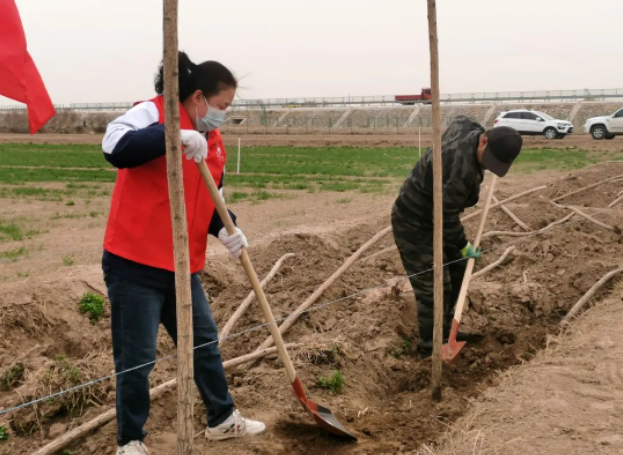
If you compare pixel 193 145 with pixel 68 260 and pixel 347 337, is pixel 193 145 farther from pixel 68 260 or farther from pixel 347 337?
pixel 68 260

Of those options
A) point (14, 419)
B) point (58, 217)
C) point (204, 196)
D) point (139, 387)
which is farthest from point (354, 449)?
point (58, 217)

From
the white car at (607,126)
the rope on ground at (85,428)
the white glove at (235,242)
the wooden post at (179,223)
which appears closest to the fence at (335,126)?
the white car at (607,126)

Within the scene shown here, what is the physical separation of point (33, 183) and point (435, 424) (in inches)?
625

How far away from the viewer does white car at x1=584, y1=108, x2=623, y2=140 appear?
1075 inches

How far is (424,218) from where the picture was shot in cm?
518

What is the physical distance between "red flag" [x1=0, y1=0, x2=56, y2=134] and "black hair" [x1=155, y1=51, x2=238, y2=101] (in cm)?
112

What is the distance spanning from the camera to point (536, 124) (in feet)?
101

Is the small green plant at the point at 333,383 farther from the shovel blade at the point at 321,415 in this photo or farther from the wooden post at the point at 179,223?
the wooden post at the point at 179,223

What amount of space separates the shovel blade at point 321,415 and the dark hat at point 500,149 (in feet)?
6.22

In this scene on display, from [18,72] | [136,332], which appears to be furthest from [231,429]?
[18,72]

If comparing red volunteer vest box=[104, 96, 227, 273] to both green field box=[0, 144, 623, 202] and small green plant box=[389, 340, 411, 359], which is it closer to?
small green plant box=[389, 340, 411, 359]

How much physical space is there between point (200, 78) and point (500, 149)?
7.37 feet

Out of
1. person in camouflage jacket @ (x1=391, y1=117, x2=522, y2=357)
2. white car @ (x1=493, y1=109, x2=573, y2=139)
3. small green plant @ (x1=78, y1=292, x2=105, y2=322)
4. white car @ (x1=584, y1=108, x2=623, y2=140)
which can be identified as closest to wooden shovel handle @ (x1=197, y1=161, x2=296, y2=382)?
person in camouflage jacket @ (x1=391, y1=117, x2=522, y2=357)

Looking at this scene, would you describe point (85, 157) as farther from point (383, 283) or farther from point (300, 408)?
point (300, 408)
